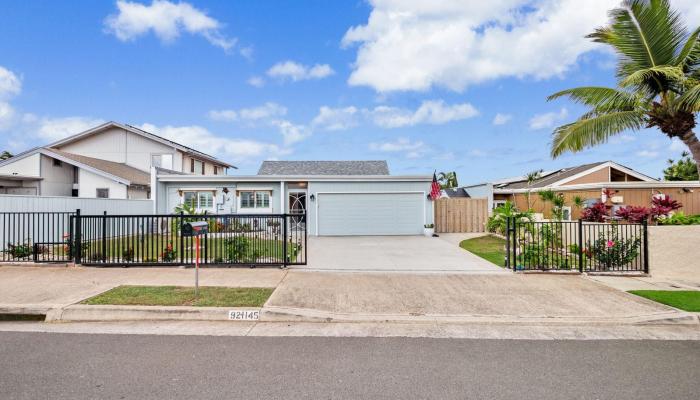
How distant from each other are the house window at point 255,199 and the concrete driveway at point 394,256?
16.1 feet

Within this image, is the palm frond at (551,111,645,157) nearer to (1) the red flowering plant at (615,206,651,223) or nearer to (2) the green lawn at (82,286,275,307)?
(1) the red flowering plant at (615,206,651,223)

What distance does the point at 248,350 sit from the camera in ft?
15.3

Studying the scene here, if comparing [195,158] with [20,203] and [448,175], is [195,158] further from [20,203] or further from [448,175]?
[448,175]

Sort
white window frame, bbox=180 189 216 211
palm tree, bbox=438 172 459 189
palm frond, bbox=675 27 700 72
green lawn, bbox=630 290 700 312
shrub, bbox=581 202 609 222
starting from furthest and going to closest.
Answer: palm tree, bbox=438 172 459 189 → white window frame, bbox=180 189 216 211 → shrub, bbox=581 202 609 222 → palm frond, bbox=675 27 700 72 → green lawn, bbox=630 290 700 312

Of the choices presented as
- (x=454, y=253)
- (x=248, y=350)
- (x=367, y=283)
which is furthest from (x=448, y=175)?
(x=248, y=350)

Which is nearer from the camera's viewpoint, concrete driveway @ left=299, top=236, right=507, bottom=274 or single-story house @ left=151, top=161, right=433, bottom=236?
concrete driveway @ left=299, top=236, right=507, bottom=274

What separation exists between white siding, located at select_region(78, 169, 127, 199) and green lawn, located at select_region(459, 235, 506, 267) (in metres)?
19.1

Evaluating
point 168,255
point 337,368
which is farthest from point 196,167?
point 337,368

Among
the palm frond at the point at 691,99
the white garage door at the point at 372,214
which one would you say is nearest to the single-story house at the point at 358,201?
the white garage door at the point at 372,214

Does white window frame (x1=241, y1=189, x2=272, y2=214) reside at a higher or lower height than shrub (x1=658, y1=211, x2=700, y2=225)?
higher

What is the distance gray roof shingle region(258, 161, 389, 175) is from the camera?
28547 mm

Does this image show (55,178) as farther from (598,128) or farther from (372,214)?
(598,128)

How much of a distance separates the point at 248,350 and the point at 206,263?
544cm

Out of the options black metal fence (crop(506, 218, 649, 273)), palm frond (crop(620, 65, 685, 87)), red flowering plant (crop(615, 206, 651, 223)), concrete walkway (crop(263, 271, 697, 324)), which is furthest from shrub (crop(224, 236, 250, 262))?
red flowering plant (crop(615, 206, 651, 223))
